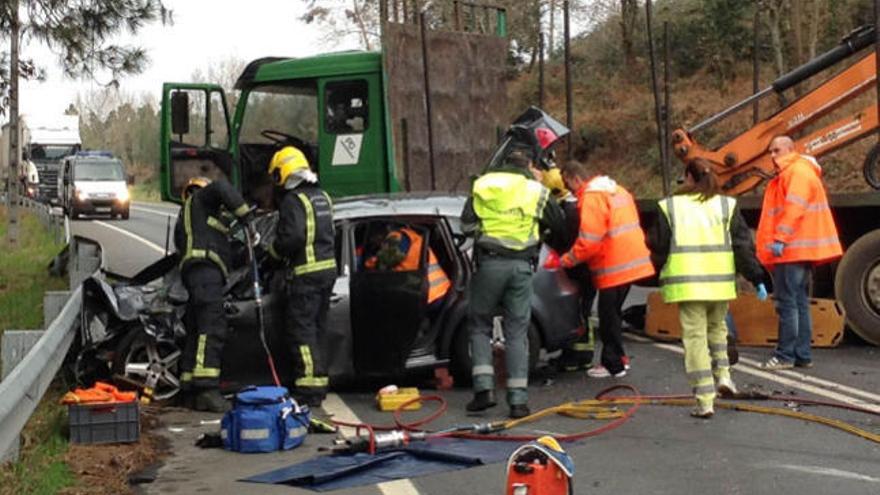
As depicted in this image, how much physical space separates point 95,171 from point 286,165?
3269 centimetres

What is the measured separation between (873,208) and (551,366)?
3389 millimetres

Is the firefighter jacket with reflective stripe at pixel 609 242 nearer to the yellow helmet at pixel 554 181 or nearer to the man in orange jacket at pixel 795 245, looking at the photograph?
the yellow helmet at pixel 554 181

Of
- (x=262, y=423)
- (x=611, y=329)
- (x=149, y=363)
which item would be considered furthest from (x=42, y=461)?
(x=611, y=329)

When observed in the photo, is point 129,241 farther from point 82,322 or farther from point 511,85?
point 82,322

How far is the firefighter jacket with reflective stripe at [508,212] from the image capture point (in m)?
8.69

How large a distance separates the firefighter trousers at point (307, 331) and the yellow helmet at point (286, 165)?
781 millimetres

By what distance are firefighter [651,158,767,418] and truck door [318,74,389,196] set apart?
226 inches

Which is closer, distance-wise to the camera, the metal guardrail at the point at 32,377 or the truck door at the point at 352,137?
the metal guardrail at the point at 32,377

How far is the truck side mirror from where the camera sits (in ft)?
46.7

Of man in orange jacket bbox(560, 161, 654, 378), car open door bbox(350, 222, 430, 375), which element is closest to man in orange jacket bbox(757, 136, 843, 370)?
man in orange jacket bbox(560, 161, 654, 378)

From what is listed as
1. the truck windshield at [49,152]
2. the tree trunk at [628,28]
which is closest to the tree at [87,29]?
the tree trunk at [628,28]

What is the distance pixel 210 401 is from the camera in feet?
29.7

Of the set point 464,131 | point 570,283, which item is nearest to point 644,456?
point 570,283

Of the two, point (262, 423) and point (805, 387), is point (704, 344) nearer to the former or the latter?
point (805, 387)
